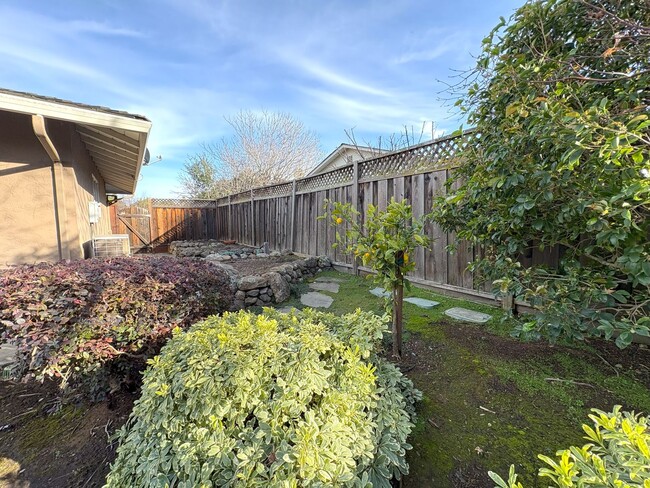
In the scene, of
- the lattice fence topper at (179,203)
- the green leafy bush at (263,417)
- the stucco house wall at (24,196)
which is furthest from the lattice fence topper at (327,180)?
the lattice fence topper at (179,203)

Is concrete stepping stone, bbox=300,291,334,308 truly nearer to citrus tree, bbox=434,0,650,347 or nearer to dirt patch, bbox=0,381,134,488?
citrus tree, bbox=434,0,650,347

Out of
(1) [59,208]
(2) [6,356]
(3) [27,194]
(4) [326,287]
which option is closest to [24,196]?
(3) [27,194]

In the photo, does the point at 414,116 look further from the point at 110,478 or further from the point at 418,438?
the point at 110,478

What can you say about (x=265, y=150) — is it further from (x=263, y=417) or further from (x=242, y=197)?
(x=263, y=417)

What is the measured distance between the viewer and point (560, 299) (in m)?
1.84

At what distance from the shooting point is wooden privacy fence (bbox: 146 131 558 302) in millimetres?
3881

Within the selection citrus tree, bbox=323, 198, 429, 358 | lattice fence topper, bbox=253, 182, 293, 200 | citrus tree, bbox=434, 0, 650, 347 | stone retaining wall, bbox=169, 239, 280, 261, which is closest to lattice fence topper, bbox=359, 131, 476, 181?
citrus tree, bbox=434, 0, 650, 347

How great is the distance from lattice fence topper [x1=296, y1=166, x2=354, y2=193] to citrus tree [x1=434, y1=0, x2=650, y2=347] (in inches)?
136

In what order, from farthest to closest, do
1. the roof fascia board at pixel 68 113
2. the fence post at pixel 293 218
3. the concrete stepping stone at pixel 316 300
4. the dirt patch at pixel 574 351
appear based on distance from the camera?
the fence post at pixel 293 218
the concrete stepping stone at pixel 316 300
the roof fascia board at pixel 68 113
the dirt patch at pixel 574 351

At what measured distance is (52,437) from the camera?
1994 mm

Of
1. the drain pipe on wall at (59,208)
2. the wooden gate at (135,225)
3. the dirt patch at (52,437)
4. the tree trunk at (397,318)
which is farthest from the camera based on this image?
the wooden gate at (135,225)

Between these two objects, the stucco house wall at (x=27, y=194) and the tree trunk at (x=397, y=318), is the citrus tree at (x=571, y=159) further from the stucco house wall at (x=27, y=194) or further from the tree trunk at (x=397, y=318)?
the stucco house wall at (x=27, y=194)

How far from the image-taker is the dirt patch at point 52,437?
171cm

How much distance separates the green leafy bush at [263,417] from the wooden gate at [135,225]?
13232mm
